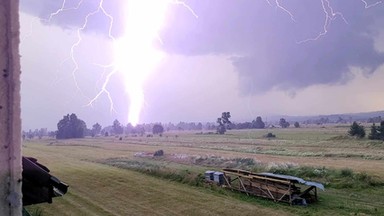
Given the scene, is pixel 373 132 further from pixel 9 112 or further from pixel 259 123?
pixel 259 123

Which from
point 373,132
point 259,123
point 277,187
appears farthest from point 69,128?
point 277,187

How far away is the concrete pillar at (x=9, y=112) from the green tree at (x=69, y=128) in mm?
138968

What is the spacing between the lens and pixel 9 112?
264cm

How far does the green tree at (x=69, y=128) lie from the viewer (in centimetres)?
13500

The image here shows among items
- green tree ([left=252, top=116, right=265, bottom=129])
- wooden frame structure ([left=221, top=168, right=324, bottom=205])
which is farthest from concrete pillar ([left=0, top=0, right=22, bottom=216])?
green tree ([left=252, top=116, right=265, bottom=129])

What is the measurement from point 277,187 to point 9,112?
17595 millimetres

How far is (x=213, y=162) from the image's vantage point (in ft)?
118

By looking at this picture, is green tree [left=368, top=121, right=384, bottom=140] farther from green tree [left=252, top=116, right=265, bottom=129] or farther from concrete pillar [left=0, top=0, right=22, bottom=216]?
green tree [left=252, top=116, right=265, bottom=129]

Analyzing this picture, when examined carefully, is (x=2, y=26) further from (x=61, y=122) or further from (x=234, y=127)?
(x=234, y=127)

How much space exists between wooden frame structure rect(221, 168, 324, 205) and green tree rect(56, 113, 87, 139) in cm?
12251

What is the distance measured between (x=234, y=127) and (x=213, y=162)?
145 m

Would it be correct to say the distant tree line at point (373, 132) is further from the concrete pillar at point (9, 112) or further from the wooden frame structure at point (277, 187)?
the concrete pillar at point (9, 112)

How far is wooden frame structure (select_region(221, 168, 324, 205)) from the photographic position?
1788 cm

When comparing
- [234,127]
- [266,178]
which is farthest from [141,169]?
[234,127]
